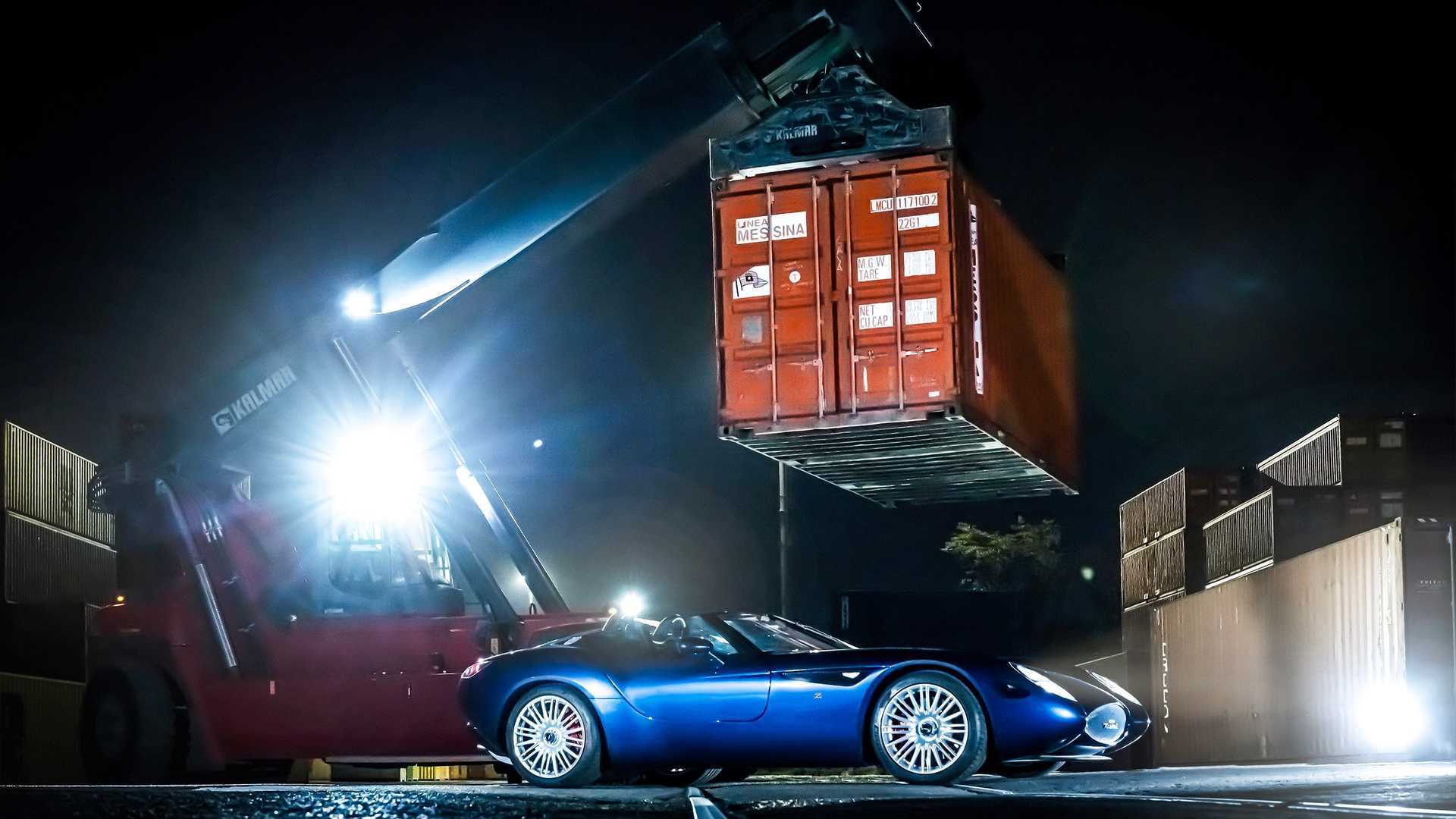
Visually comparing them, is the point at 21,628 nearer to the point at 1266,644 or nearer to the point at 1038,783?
the point at 1266,644

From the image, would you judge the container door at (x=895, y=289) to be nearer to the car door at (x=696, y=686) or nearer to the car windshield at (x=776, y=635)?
the car windshield at (x=776, y=635)

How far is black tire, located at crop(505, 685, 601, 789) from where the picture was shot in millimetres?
9523

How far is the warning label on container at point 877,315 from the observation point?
45.1 feet

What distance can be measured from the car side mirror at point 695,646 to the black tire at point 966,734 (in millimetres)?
1075

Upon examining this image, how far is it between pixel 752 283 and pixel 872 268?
1117 mm

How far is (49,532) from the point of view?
27.5m

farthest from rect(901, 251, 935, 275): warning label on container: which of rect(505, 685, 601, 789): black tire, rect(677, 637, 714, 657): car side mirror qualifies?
rect(505, 685, 601, 789): black tire

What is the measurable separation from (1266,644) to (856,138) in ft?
49.8

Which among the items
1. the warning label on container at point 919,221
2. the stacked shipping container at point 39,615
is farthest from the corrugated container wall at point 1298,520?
the stacked shipping container at point 39,615

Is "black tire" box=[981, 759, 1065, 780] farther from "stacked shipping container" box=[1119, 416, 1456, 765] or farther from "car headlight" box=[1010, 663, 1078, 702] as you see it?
"stacked shipping container" box=[1119, 416, 1456, 765]

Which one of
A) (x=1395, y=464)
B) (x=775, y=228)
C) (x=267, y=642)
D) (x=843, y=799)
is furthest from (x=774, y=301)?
(x=1395, y=464)

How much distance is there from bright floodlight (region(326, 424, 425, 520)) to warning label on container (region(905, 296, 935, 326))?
4370 mm

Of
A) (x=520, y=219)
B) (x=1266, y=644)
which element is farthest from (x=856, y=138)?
(x=1266, y=644)

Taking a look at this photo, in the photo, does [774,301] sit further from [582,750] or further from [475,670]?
[582,750]
